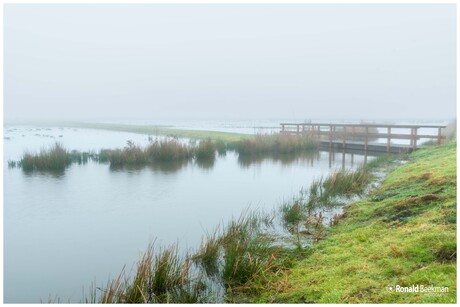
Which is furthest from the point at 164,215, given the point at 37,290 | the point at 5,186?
the point at 5,186

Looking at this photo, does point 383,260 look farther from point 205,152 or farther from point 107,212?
point 205,152

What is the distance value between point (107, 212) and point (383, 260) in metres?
5.81

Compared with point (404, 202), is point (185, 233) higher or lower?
lower

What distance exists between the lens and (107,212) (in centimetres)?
816

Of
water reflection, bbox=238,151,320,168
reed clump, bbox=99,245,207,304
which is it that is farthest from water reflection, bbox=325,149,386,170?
reed clump, bbox=99,245,207,304

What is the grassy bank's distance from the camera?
136 inches

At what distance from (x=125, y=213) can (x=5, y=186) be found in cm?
453

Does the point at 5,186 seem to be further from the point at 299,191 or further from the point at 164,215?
the point at 299,191

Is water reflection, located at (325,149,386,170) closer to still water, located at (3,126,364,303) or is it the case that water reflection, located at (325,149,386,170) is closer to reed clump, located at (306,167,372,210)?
still water, located at (3,126,364,303)

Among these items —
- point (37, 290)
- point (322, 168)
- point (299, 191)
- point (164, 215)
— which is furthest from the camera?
point (322, 168)

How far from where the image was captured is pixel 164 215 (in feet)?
25.7

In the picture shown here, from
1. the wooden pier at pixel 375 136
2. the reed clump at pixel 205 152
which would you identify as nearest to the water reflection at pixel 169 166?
the reed clump at pixel 205 152

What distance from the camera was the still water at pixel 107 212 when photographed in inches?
198

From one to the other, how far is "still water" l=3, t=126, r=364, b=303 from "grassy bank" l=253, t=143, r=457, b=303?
211 centimetres
